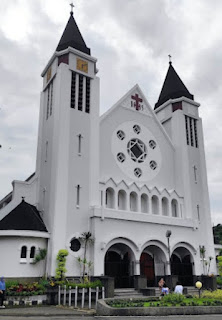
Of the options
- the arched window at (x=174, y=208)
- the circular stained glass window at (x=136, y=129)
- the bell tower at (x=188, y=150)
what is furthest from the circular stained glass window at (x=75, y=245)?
the circular stained glass window at (x=136, y=129)

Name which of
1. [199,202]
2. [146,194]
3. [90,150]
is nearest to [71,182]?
[90,150]

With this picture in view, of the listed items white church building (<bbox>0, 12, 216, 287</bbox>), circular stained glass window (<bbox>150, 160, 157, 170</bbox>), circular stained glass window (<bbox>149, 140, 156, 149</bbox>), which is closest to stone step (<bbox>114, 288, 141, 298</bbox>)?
white church building (<bbox>0, 12, 216, 287</bbox>)

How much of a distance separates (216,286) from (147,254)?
559 centimetres

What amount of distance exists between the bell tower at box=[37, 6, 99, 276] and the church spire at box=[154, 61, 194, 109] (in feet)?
29.8

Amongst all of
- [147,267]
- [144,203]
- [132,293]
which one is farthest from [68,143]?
[147,267]

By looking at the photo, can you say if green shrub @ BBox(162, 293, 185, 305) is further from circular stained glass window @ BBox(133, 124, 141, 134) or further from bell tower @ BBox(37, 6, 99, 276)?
circular stained glass window @ BBox(133, 124, 141, 134)

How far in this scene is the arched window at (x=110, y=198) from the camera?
24458mm

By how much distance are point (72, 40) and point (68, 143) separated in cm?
940

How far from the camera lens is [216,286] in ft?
80.1

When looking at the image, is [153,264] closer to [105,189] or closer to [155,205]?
[155,205]

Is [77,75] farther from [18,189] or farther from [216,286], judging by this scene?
[216,286]

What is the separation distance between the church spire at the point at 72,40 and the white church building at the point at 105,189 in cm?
10

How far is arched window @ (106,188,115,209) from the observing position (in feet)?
80.2

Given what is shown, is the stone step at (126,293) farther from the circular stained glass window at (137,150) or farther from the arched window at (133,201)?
the circular stained glass window at (137,150)
